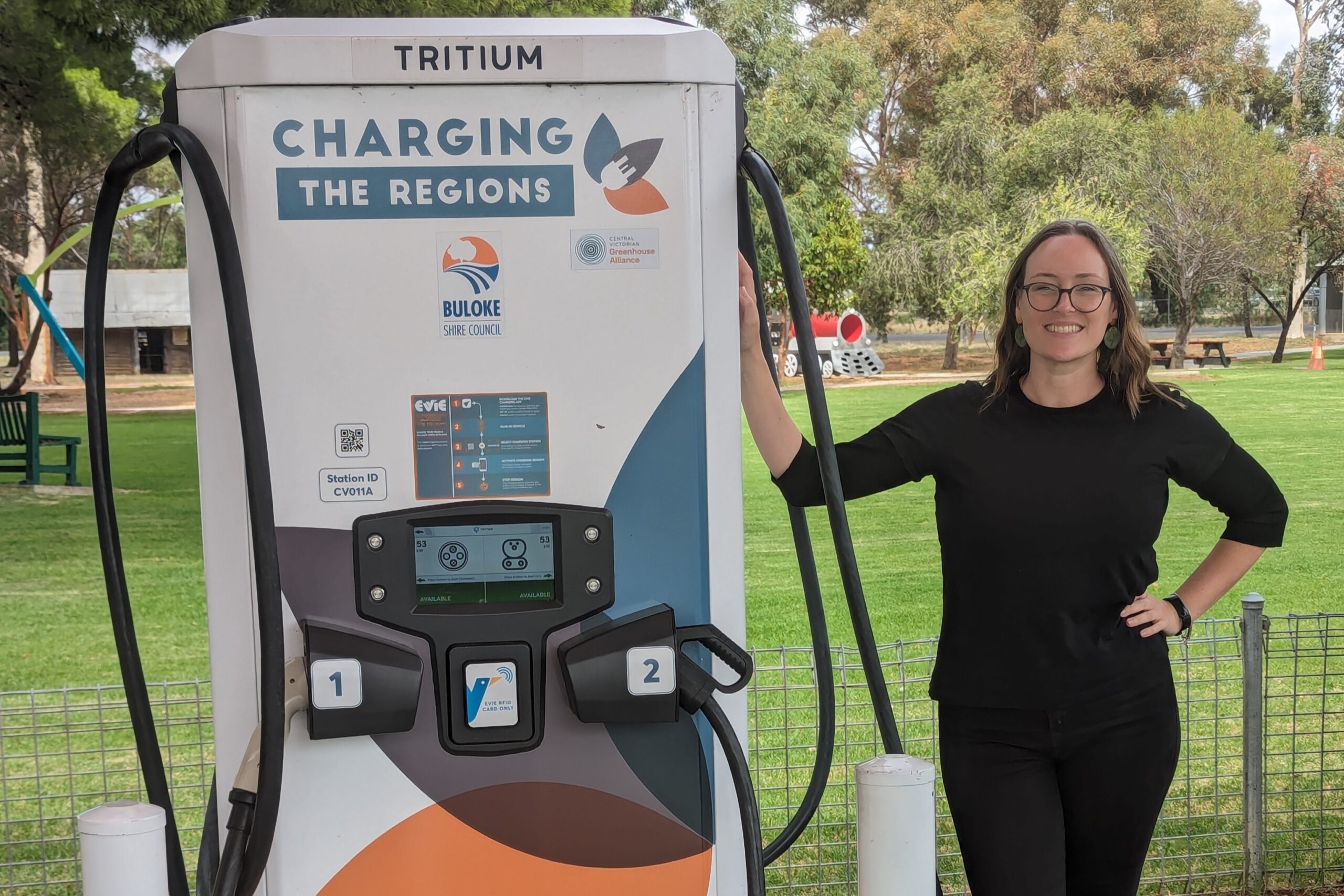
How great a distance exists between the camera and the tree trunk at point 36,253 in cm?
1494

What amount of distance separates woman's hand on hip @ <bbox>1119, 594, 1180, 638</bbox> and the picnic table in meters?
15.1

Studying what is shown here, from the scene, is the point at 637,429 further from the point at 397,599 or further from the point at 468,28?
the point at 468,28

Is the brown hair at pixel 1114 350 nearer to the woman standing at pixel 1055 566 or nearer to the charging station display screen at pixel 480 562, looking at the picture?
the woman standing at pixel 1055 566

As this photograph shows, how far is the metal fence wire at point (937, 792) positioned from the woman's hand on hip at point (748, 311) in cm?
92

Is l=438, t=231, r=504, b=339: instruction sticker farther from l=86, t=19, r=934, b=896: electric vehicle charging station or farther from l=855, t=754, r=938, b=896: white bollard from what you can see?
l=855, t=754, r=938, b=896: white bollard

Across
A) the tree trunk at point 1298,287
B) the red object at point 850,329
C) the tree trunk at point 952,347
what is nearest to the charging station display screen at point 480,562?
the tree trunk at point 1298,287

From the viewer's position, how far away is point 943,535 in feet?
5.76

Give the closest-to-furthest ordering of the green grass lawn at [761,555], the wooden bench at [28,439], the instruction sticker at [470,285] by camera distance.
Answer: the instruction sticker at [470,285] → the green grass lawn at [761,555] → the wooden bench at [28,439]

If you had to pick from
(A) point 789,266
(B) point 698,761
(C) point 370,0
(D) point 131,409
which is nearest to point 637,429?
(A) point 789,266

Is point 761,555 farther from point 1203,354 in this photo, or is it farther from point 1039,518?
point 1203,354

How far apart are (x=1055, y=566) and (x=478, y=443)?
85cm

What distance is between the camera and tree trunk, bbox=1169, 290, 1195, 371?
51.2ft

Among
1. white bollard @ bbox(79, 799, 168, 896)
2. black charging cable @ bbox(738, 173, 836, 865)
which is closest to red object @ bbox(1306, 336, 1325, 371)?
black charging cable @ bbox(738, 173, 836, 865)

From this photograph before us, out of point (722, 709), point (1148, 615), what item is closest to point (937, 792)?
point (1148, 615)
